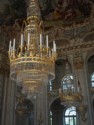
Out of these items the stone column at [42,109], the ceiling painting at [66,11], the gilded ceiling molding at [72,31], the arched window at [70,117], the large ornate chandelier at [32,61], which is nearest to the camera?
the large ornate chandelier at [32,61]

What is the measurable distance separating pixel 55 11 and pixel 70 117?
8.50 m

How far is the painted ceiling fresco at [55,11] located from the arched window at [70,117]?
6911 millimetres

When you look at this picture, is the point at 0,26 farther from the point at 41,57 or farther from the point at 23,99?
the point at 41,57

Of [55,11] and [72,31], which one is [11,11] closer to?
[55,11]

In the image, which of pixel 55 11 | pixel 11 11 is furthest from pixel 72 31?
pixel 11 11

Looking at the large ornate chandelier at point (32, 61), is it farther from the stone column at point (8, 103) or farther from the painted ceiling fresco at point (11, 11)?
the painted ceiling fresco at point (11, 11)

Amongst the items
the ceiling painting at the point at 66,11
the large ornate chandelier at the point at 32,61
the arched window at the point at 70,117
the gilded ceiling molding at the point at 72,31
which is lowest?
the arched window at the point at 70,117

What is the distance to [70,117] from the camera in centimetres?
1788

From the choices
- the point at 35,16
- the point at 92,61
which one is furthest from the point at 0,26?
the point at 35,16

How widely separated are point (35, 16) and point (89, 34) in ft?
28.4

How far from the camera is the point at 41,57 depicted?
7.72 meters

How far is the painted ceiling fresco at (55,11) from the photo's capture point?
17156 millimetres

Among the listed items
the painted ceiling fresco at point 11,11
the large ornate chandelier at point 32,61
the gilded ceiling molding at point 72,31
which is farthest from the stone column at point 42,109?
the large ornate chandelier at point 32,61

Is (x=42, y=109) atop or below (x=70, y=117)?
atop
